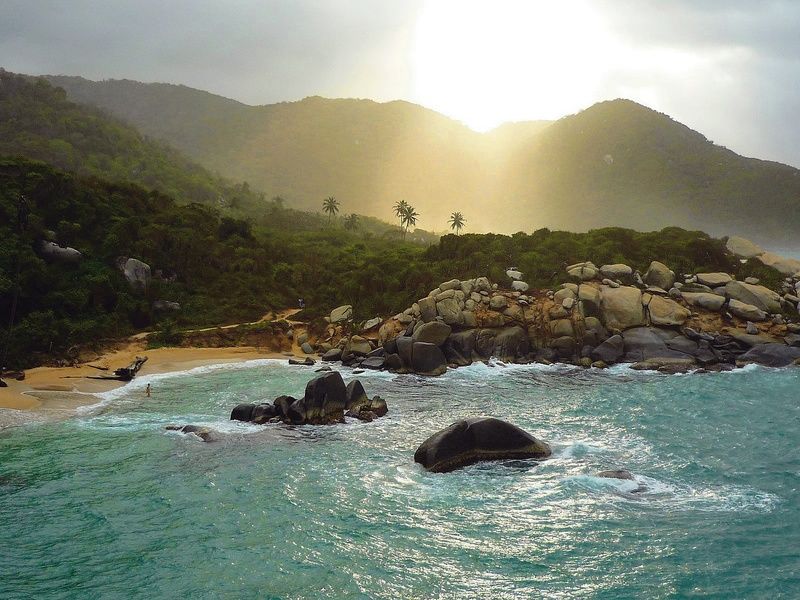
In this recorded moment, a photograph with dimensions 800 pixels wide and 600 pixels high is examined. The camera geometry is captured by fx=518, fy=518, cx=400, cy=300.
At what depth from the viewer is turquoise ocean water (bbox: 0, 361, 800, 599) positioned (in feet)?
47.9

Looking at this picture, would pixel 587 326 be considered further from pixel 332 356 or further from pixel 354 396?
pixel 354 396

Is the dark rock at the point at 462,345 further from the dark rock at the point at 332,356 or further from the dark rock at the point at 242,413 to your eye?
the dark rock at the point at 242,413

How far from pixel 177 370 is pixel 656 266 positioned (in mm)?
43989

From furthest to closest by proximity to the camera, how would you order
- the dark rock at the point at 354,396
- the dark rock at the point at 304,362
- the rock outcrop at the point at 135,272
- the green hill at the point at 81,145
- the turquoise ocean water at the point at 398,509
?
the green hill at the point at 81,145 < the rock outcrop at the point at 135,272 < the dark rock at the point at 304,362 < the dark rock at the point at 354,396 < the turquoise ocean water at the point at 398,509

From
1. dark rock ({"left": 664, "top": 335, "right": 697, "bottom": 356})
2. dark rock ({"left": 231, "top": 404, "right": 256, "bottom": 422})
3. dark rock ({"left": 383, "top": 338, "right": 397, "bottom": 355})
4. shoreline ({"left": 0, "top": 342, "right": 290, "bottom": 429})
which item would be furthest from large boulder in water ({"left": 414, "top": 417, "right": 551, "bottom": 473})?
dark rock ({"left": 664, "top": 335, "right": 697, "bottom": 356})

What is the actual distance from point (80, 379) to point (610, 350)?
40.0 meters

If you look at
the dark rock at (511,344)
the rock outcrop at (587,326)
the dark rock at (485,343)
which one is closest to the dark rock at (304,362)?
the rock outcrop at (587,326)

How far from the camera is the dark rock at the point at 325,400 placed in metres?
28.6

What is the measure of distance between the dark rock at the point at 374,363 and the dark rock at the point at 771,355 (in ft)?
91.7

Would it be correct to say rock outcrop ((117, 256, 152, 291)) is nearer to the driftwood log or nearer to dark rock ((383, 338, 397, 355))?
the driftwood log

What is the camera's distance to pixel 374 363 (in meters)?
42.4

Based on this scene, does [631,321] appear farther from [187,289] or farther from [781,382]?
[187,289]

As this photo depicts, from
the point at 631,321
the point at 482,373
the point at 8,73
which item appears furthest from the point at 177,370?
the point at 8,73

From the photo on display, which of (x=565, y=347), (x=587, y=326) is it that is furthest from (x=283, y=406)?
(x=587, y=326)
